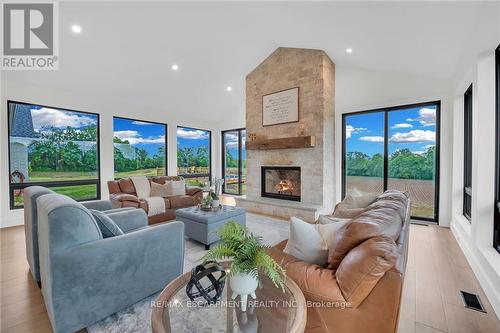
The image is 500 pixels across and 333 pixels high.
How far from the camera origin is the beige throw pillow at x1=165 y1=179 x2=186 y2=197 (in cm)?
486

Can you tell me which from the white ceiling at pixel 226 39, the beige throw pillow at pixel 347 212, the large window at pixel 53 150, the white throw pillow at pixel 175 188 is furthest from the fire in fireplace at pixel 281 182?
the large window at pixel 53 150

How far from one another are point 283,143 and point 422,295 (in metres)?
3.41

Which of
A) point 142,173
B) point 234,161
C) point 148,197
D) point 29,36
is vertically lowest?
point 148,197

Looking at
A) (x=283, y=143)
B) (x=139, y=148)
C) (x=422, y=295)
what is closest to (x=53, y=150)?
(x=139, y=148)

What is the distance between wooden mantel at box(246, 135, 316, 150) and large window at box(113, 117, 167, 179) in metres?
2.87

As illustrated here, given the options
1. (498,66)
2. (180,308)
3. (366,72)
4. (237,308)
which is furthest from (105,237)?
(366,72)

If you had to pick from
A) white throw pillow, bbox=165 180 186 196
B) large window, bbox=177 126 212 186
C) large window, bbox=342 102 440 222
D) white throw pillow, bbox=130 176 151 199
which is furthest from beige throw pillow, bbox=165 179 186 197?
large window, bbox=342 102 440 222

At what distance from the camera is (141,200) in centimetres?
421

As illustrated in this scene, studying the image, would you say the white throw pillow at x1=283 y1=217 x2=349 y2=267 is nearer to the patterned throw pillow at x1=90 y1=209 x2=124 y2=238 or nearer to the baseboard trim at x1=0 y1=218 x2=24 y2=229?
the patterned throw pillow at x1=90 y1=209 x2=124 y2=238

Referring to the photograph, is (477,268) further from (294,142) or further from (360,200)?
(294,142)

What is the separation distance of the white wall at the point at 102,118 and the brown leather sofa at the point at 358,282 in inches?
218

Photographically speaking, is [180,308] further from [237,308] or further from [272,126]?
[272,126]

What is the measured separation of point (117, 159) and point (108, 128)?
2.72 ft

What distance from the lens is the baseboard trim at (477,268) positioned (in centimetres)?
194
